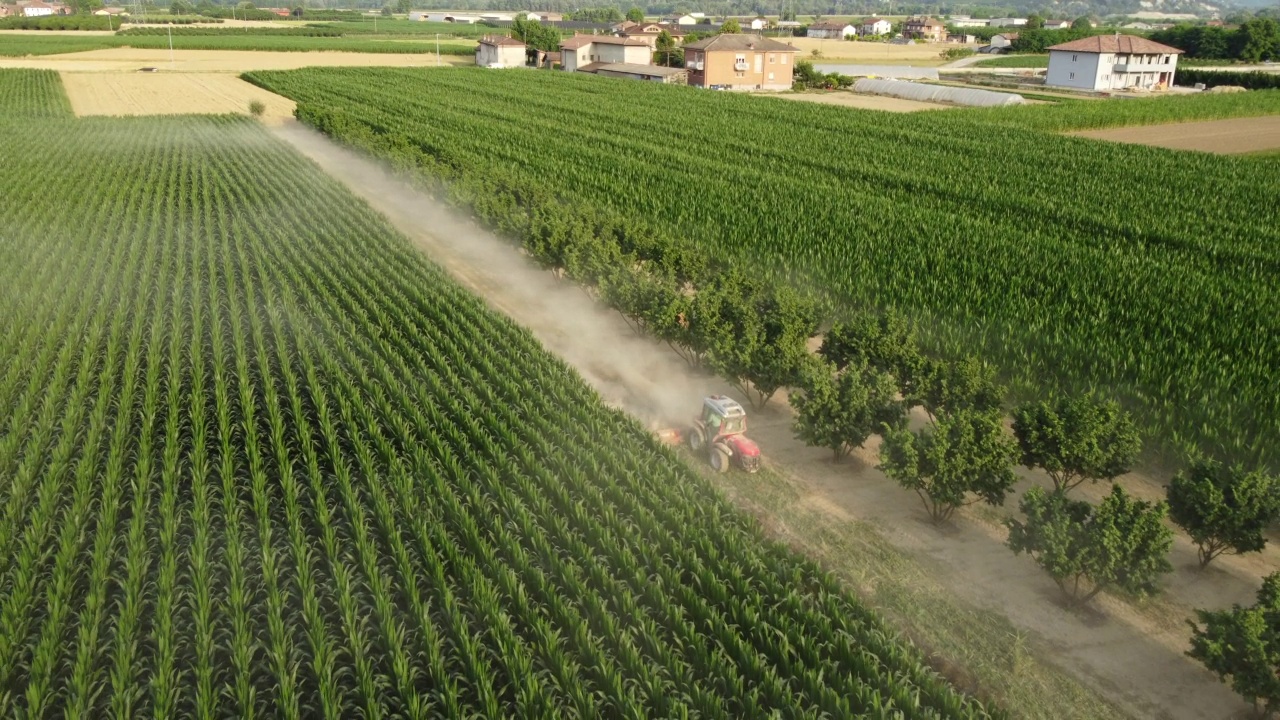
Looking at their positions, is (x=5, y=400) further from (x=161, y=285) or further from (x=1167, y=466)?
Answer: (x=1167, y=466)

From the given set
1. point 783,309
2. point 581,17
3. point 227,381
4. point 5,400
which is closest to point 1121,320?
point 783,309

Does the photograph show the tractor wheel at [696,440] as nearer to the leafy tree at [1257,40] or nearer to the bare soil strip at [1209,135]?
the bare soil strip at [1209,135]

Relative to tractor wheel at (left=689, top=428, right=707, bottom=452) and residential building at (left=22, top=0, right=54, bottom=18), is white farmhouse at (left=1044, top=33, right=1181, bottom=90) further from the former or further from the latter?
residential building at (left=22, top=0, right=54, bottom=18)

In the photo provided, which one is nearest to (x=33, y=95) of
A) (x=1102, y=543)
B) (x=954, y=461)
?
(x=954, y=461)

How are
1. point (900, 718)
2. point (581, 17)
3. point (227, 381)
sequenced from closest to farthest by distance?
point (900, 718) → point (227, 381) → point (581, 17)

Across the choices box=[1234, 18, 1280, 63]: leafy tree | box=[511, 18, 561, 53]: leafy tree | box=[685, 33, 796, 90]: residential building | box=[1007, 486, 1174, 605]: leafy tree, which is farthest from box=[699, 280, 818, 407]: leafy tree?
box=[1234, 18, 1280, 63]: leafy tree

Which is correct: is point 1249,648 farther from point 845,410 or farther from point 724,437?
point 724,437
